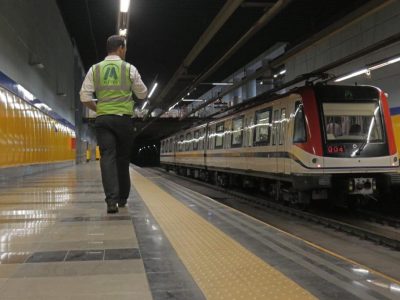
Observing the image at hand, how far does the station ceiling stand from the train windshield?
25.0ft

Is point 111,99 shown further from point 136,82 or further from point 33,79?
point 33,79

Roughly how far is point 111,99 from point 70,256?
2141 millimetres

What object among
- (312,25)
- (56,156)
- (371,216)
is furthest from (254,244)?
→ (312,25)

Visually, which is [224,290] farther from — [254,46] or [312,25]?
[254,46]

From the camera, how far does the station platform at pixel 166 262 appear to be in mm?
Result: 2879

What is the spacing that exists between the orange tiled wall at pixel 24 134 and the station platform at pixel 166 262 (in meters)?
6.26

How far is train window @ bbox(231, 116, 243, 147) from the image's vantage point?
14.3 metres

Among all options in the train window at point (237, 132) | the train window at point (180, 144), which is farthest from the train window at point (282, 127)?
the train window at point (180, 144)

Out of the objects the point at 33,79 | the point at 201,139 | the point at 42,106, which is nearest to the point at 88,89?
the point at 33,79

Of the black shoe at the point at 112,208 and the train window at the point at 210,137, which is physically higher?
the train window at the point at 210,137

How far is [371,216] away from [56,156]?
49.6ft

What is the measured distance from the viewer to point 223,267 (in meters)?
3.47

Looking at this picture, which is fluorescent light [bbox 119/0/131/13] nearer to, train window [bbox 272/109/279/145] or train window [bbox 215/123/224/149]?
train window [bbox 272/109/279/145]

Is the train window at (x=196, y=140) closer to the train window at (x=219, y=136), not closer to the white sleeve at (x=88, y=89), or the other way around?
the train window at (x=219, y=136)
